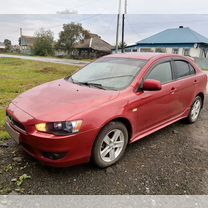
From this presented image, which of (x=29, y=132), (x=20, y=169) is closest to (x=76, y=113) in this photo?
(x=29, y=132)

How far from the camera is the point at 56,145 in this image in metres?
2.79

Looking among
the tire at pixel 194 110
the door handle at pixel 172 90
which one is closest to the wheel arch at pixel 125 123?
the door handle at pixel 172 90

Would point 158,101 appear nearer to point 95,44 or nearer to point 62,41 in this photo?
A: point 95,44

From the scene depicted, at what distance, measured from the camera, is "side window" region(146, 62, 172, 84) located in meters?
4.00

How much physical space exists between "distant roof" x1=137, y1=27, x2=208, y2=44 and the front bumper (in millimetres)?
35877

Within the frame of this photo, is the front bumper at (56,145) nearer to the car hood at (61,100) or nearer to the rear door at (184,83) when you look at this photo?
the car hood at (61,100)

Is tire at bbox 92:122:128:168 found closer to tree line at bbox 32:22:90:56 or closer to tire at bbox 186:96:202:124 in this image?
tire at bbox 186:96:202:124

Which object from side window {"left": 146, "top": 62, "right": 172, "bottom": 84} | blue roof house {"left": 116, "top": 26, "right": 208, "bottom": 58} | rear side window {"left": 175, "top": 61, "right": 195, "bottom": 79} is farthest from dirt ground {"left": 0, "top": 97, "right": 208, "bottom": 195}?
blue roof house {"left": 116, "top": 26, "right": 208, "bottom": 58}

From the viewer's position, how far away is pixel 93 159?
3.15m

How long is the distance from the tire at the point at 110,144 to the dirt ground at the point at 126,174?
13cm

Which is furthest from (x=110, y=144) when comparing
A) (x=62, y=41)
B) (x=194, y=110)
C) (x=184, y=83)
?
(x=62, y=41)

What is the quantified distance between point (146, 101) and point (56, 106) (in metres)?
1.41

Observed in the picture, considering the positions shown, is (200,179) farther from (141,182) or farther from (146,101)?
(146,101)

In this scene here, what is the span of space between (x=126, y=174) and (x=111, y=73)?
1.68m
